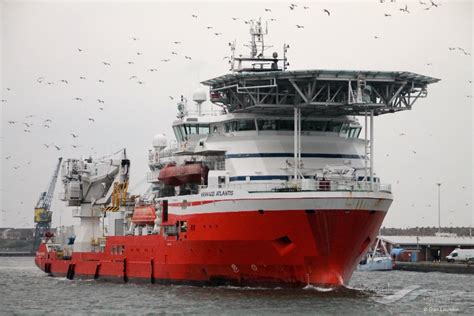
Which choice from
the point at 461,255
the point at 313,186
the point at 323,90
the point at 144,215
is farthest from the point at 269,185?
the point at 461,255

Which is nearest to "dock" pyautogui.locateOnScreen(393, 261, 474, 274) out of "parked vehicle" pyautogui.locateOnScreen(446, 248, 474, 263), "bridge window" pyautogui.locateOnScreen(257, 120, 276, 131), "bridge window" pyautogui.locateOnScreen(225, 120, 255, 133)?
"parked vehicle" pyautogui.locateOnScreen(446, 248, 474, 263)

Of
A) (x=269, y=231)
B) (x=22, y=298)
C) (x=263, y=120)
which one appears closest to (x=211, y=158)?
(x=263, y=120)

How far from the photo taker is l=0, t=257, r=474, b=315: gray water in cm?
4491

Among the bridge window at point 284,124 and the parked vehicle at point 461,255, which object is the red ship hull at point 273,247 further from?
the parked vehicle at point 461,255

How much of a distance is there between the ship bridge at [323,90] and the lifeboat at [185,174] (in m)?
3.76

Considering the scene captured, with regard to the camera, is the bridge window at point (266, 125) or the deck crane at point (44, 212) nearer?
the bridge window at point (266, 125)

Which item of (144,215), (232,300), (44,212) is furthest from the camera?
(44,212)

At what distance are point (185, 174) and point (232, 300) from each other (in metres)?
10.7

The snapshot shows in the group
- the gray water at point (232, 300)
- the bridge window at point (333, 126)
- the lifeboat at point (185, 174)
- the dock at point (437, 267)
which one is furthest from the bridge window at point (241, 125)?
the dock at point (437, 267)

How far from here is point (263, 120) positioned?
5400 centimetres

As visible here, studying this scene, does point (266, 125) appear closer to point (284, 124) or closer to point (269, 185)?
point (284, 124)

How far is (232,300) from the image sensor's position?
4719cm

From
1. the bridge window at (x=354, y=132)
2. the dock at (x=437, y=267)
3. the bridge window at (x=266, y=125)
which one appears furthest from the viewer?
the dock at (x=437, y=267)

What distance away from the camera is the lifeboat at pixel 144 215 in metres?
59.5
